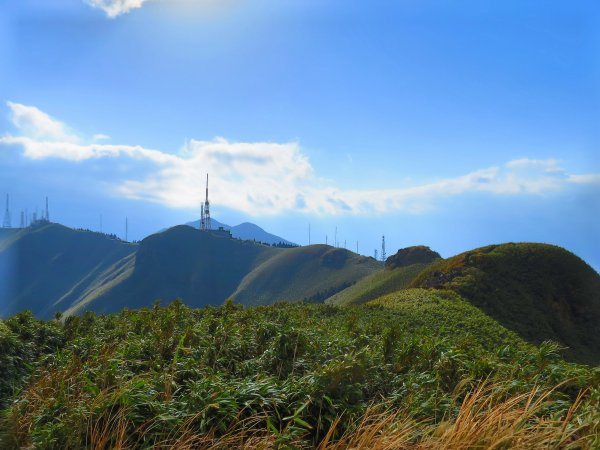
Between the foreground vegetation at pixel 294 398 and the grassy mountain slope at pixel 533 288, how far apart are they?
2435cm

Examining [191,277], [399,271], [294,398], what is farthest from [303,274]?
[294,398]

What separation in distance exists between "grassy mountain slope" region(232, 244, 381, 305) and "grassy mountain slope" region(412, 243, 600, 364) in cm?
9095

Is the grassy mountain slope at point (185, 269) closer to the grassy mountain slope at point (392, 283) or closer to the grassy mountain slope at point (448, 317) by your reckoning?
the grassy mountain slope at point (392, 283)

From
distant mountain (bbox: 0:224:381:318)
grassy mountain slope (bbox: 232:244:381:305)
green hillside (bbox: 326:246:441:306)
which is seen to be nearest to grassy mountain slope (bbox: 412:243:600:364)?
green hillside (bbox: 326:246:441:306)

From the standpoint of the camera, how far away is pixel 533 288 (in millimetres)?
33406

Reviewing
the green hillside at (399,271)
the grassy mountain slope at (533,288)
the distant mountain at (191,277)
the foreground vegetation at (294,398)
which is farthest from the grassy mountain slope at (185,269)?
the foreground vegetation at (294,398)

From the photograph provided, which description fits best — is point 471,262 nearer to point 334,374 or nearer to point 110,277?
point 334,374

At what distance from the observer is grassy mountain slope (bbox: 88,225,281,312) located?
154 meters

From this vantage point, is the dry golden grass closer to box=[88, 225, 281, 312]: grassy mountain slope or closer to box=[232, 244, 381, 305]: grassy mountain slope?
box=[232, 244, 381, 305]: grassy mountain slope

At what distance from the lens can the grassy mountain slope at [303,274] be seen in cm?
13888

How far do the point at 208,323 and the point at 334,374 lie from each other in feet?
15.8

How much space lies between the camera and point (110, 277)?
18262 cm

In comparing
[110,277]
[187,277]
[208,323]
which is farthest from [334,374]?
[110,277]

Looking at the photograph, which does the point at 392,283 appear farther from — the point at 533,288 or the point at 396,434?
the point at 396,434
